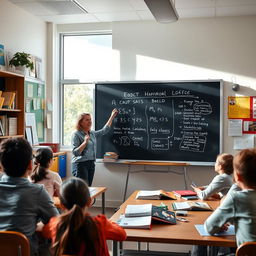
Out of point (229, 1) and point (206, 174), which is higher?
point (229, 1)

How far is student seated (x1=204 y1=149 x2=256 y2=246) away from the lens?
1.80m

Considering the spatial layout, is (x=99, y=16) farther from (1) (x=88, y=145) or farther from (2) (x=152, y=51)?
(1) (x=88, y=145)

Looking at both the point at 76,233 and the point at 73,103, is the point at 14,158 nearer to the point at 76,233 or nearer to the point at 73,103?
the point at 76,233

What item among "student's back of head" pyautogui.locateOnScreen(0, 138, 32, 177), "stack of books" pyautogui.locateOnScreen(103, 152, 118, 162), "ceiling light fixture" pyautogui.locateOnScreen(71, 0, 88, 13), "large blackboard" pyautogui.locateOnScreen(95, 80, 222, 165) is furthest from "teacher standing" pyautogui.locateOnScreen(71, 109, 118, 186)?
"student's back of head" pyautogui.locateOnScreen(0, 138, 32, 177)

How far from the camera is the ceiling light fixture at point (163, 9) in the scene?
10.7 ft

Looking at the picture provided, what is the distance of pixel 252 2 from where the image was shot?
4473 mm

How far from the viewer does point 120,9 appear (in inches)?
189

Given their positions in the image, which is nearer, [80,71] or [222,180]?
[222,180]

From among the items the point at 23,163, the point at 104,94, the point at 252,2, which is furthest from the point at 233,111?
the point at 23,163

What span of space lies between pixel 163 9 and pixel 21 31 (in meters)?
2.29

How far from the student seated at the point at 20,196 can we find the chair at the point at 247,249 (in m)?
0.94

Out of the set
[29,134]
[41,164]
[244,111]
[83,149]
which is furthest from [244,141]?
[41,164]

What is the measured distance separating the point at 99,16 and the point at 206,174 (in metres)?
2.73

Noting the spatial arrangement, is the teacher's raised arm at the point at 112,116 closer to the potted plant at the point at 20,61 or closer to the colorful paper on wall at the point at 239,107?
the potted plant at the point at 20,61
